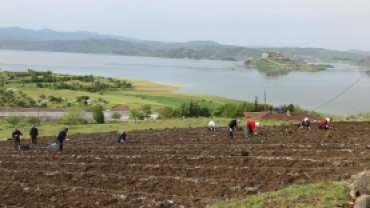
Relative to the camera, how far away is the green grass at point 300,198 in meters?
9.43

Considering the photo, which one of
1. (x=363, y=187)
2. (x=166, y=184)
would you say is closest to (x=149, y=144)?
(x=166, y=184)

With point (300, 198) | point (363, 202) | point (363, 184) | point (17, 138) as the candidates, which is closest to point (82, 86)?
point (17, 138)

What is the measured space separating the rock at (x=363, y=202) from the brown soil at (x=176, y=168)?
360cm

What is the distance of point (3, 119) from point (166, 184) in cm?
3768

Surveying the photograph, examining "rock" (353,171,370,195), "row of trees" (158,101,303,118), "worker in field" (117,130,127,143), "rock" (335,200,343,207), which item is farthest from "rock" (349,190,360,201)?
"row of trees" (158,101,303,118)

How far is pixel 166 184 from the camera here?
556 inches

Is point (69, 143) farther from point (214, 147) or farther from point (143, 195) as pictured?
point (143, 195)

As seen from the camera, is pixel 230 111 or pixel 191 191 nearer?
pixel 191 191

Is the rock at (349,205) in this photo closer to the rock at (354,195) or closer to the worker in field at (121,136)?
the rock at (354,195)

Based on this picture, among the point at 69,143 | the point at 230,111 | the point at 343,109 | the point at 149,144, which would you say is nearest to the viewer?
the point at 149,144

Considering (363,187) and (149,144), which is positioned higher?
(363,187)

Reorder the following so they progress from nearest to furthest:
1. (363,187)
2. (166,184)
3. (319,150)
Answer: (363,187) < (166,184) < (319,150)

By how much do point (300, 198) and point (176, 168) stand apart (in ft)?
22.0

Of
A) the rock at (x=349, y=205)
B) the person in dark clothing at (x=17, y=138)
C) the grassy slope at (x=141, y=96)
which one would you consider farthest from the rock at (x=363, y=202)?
the grassy slope at (x=141, y=96)
